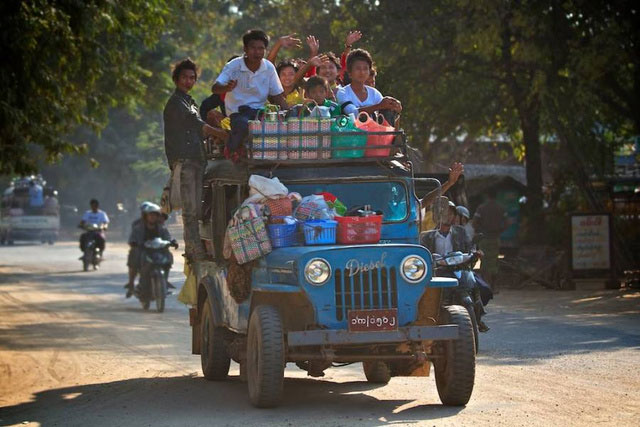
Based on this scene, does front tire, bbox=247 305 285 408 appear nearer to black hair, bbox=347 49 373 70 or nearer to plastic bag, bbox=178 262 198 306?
black hair, bbox=347 49 373 70

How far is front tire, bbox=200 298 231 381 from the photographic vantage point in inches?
464

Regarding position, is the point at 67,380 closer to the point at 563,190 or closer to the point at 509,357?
the point at 509,357

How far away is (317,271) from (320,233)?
0.53 m

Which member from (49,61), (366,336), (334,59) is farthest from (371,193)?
(49,61)

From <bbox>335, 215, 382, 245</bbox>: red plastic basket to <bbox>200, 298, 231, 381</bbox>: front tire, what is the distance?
2.20m

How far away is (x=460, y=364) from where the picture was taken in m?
9.48

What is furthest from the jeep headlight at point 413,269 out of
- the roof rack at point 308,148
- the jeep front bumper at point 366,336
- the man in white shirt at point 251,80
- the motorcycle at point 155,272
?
the motorcycle at point 155,272

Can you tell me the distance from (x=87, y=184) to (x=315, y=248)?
64.4 metres

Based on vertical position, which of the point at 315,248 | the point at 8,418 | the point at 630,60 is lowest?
the point at 8,418

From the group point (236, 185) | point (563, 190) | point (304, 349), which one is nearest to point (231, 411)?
point (304, 349)

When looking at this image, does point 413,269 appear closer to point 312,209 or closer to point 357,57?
point 312,209

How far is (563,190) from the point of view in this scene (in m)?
29.8

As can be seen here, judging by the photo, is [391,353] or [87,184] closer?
[391,353]

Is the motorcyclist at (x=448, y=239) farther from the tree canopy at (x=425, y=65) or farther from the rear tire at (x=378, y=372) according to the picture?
the tree canopy at (x=425, y=65)
